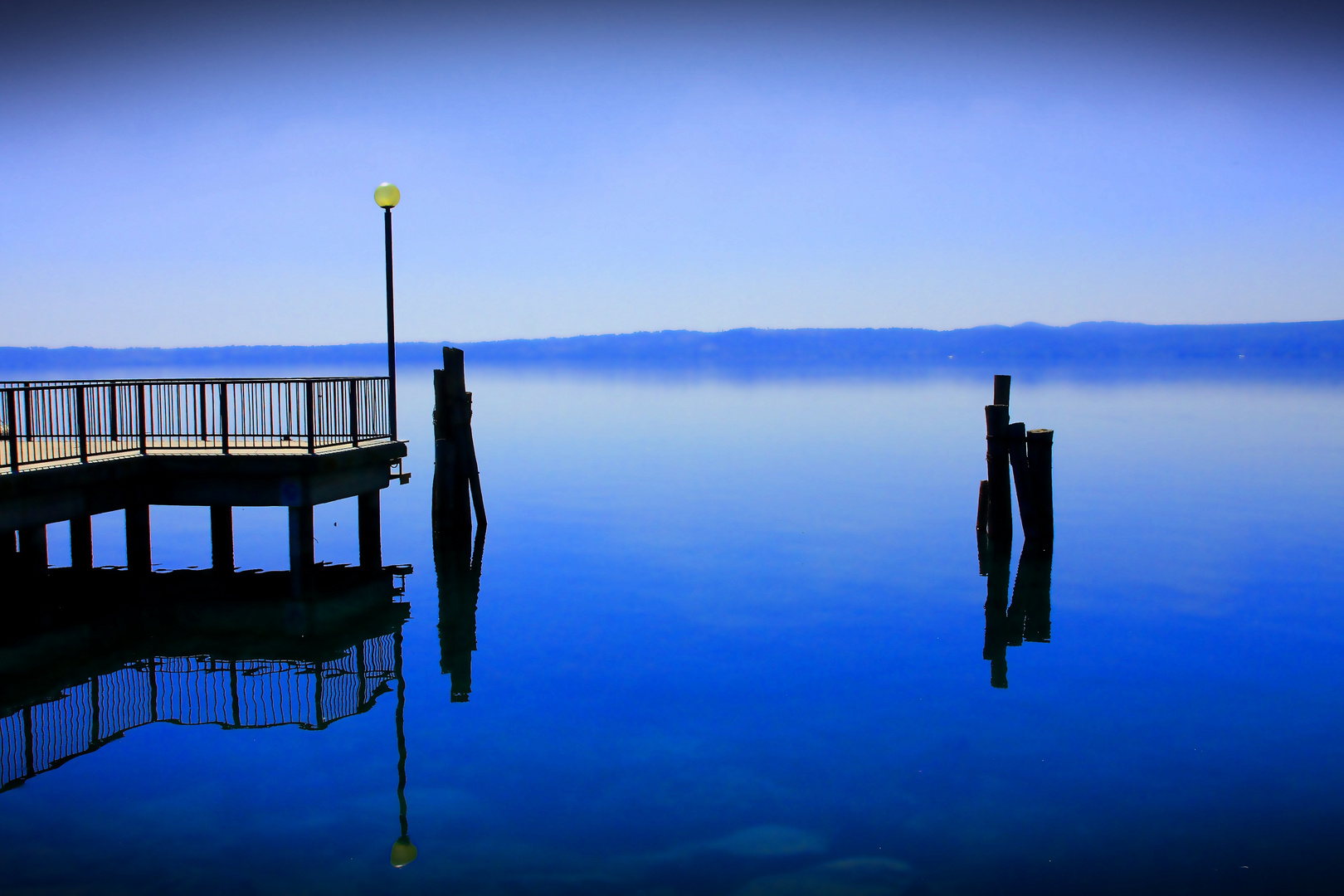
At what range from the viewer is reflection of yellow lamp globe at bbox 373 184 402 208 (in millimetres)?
20266

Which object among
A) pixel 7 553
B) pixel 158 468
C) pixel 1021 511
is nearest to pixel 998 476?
pixel 1021 511

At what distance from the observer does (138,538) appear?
19.0 metres

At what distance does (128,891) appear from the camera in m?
8.55

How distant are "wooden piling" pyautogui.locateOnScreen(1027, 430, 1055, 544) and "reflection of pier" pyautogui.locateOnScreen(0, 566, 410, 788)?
13036 mm

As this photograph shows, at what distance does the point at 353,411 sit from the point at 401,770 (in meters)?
9.84

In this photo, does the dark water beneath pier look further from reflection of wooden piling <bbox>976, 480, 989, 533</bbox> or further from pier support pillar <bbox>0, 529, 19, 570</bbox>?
pier support pillar <bbox>0, 529, 19, 570</bbox>

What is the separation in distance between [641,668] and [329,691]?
4459mm

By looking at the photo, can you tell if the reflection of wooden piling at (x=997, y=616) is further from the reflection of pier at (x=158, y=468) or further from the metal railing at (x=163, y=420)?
the metal railing at (x=163, y=420)

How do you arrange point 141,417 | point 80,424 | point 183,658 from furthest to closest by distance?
point 141,417, point 80,424, point 183,658

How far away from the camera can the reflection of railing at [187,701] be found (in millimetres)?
11984

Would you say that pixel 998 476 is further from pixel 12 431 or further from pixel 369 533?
pixel 12 431

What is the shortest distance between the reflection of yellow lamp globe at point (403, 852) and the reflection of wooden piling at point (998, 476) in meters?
14.9

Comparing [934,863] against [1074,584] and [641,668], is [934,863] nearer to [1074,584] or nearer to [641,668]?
[641,668]

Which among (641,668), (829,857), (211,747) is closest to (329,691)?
(211,747)
